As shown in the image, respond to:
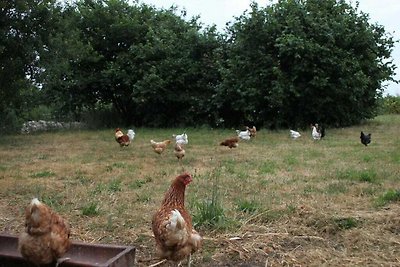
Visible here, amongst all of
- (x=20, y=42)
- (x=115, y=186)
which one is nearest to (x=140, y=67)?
(x=20, y=42)

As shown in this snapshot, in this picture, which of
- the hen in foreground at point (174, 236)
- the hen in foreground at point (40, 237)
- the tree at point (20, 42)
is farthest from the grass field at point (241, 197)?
the tree at point (20, 42)

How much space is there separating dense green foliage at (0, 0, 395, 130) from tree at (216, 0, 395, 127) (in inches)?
1.3

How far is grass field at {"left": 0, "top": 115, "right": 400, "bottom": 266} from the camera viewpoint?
12.7ft

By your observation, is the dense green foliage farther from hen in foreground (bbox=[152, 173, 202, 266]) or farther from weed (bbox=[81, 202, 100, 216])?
hen in foreground (bbox=[152, 173, 202, 266])

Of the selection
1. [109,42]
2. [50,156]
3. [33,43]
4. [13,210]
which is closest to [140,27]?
[109,42]

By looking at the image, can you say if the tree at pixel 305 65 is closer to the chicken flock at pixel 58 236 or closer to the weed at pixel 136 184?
the weed at pixel 136 184

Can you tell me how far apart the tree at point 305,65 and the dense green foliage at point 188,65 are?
0.03 meters

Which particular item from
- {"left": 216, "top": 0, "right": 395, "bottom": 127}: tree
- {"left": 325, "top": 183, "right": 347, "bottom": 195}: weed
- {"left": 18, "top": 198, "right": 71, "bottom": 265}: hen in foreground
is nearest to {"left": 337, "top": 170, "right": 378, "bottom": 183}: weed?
{"left": 325, "top": 183, "right": 347, "bottom": 195}: weed

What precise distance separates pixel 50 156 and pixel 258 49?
8285 mm

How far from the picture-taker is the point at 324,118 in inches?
619

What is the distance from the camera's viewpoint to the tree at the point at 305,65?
576 inches

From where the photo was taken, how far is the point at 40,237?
10.1 ft

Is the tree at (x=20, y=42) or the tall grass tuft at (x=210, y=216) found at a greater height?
the tree at (x=20, y=42)

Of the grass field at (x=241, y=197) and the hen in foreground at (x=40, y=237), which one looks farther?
the grass field at (x=241, y=197)
